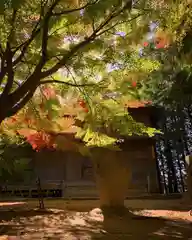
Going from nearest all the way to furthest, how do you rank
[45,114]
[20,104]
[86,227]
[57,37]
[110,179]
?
1. [20,104]
2. [57,37]
3. [86,227]
4. [45,114]
5. [110,179]

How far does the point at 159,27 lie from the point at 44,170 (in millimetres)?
11383

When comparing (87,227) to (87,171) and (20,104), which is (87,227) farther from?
(87,171)

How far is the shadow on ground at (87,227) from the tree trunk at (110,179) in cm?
31

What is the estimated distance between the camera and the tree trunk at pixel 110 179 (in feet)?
24.8

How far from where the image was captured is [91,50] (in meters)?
5.49

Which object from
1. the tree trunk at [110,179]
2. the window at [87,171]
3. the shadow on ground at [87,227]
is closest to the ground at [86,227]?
the shadow on ground at [87,227]

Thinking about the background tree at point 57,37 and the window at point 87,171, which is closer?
the background tree at point 57,37

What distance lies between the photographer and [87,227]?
20.5 ft

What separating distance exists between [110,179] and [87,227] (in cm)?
165

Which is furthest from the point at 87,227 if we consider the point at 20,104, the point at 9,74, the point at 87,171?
the point at 87,171

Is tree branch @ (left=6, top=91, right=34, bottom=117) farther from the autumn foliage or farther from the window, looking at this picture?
the window

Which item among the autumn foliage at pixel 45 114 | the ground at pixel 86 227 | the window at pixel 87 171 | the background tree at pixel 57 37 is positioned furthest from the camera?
the window at pixel 87 171

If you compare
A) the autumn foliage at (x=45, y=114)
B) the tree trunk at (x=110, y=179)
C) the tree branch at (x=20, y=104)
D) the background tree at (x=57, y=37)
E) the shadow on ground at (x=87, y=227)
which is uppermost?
the background tree at (x=57, y=37)

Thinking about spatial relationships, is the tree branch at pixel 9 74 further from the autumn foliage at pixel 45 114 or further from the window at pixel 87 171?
the window at pixel 87 171
